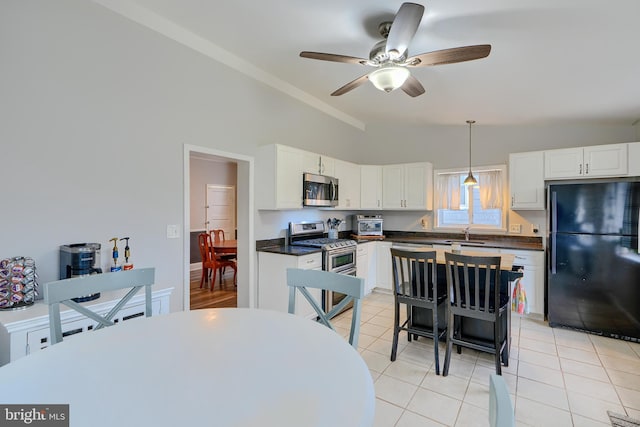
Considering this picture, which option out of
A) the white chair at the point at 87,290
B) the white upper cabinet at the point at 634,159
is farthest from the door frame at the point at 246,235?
the white upper cabinet at the point at 634,159

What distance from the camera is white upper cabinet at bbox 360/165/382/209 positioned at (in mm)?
5109

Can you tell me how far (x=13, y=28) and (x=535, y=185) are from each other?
5.21 m

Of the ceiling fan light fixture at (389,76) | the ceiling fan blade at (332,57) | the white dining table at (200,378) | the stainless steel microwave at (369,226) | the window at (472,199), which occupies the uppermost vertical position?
the ceiling fan blade at (332,57)

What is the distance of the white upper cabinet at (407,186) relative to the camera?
4852 mm

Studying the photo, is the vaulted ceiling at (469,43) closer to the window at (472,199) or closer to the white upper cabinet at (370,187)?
the window at (472,199)

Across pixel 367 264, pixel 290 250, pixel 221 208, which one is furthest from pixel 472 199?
pixel 221 208

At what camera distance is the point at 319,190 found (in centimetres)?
406

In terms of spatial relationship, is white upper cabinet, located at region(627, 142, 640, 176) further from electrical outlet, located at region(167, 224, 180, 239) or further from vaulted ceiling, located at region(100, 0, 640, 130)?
electrical outlet, located at region(167, 224, 180, 239)

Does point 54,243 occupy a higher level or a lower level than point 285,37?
lower

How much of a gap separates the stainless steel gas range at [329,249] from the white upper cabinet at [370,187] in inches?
39.6

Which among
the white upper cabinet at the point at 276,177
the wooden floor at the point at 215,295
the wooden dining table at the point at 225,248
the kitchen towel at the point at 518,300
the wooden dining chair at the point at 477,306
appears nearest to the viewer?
the wooden dining chair at the point at 477,306

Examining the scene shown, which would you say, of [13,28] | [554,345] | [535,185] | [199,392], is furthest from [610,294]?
[13,28]

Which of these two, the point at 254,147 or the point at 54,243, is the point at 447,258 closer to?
the point at 254,147

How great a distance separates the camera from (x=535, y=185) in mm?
3912
